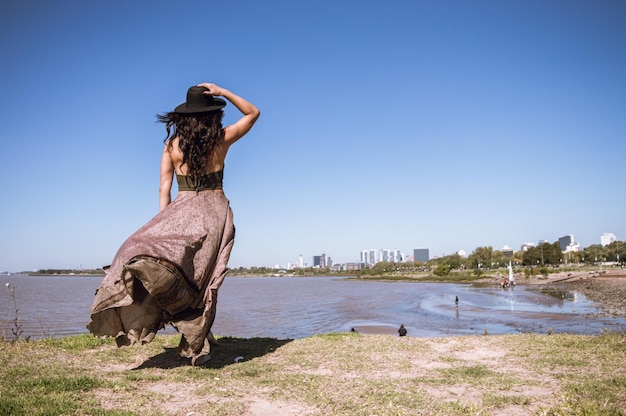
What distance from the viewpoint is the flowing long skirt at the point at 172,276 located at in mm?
6152

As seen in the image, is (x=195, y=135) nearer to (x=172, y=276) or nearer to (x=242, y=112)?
(x=242, y=112)

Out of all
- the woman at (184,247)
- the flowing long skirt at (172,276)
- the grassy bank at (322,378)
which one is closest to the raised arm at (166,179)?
the woman at (184,247)

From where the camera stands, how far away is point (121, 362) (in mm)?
7344

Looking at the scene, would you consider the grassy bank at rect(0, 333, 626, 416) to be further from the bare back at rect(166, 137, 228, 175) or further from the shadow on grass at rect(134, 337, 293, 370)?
the bare back at rect(166, 137, 228, 175)

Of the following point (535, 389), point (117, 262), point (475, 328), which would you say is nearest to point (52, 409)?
point (117, 262)

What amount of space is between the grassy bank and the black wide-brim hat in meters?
3.81

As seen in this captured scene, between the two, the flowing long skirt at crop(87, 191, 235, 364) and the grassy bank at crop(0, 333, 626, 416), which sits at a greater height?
the flowing long skirt at crop(87, 191, 235, 364)

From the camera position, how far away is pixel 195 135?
691cm

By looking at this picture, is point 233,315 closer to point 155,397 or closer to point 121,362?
point 121,362

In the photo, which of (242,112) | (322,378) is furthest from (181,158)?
(322,378)

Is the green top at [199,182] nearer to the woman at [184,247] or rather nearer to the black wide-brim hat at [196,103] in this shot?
the woman at [184,247]

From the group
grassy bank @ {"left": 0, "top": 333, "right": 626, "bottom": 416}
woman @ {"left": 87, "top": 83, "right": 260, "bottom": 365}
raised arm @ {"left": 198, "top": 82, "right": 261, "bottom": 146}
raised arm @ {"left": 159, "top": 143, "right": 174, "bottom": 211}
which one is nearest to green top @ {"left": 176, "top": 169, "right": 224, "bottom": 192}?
woman @ {"left": 87, "top": 83, "right": 260, "bottom": 365}

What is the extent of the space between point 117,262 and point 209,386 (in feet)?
6.96

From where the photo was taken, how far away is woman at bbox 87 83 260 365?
6.23m
